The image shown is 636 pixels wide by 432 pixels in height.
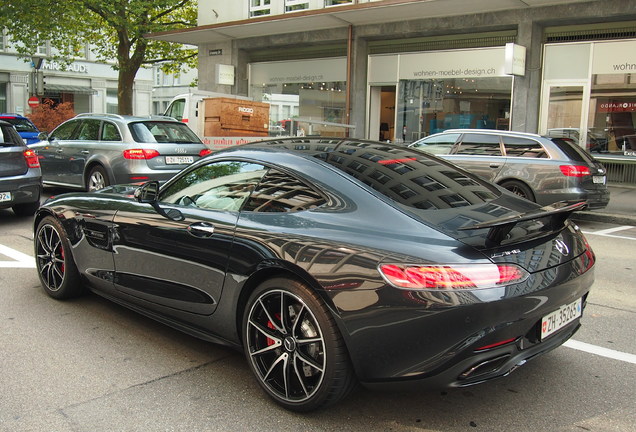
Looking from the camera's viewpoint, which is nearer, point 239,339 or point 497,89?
point 239,339

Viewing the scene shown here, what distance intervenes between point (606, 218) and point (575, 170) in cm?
172

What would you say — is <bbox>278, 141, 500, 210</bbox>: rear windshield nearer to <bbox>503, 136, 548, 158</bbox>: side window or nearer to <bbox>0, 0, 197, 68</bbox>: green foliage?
<bbox>503, 136, 548, 158</bbox>: side window

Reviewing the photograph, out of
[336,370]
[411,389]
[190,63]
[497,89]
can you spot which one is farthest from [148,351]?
[190,63]

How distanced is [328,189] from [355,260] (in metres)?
0.56

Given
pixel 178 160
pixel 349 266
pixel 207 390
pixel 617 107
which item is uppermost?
pixel 617 107

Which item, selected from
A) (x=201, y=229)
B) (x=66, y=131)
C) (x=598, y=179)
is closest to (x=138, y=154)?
(x=66, y=131)

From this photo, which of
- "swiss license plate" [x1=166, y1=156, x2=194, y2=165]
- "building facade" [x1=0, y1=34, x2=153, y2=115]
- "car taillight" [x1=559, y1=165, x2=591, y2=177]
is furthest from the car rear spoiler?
"building facade" [x1=0, y1=34, x2=153, y2=115]

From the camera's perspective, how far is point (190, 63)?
87.3 ft

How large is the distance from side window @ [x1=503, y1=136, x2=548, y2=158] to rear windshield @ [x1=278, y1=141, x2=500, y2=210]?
6.33m

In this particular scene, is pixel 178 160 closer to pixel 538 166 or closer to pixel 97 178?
pixel 97 178

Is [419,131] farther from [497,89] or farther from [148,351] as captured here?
[148,351]

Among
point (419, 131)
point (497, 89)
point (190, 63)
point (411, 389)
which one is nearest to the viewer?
point (411, 389)

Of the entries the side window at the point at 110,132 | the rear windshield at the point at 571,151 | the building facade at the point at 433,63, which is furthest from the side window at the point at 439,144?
the side window at the point at 110,132

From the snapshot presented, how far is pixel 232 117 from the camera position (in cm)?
1434
